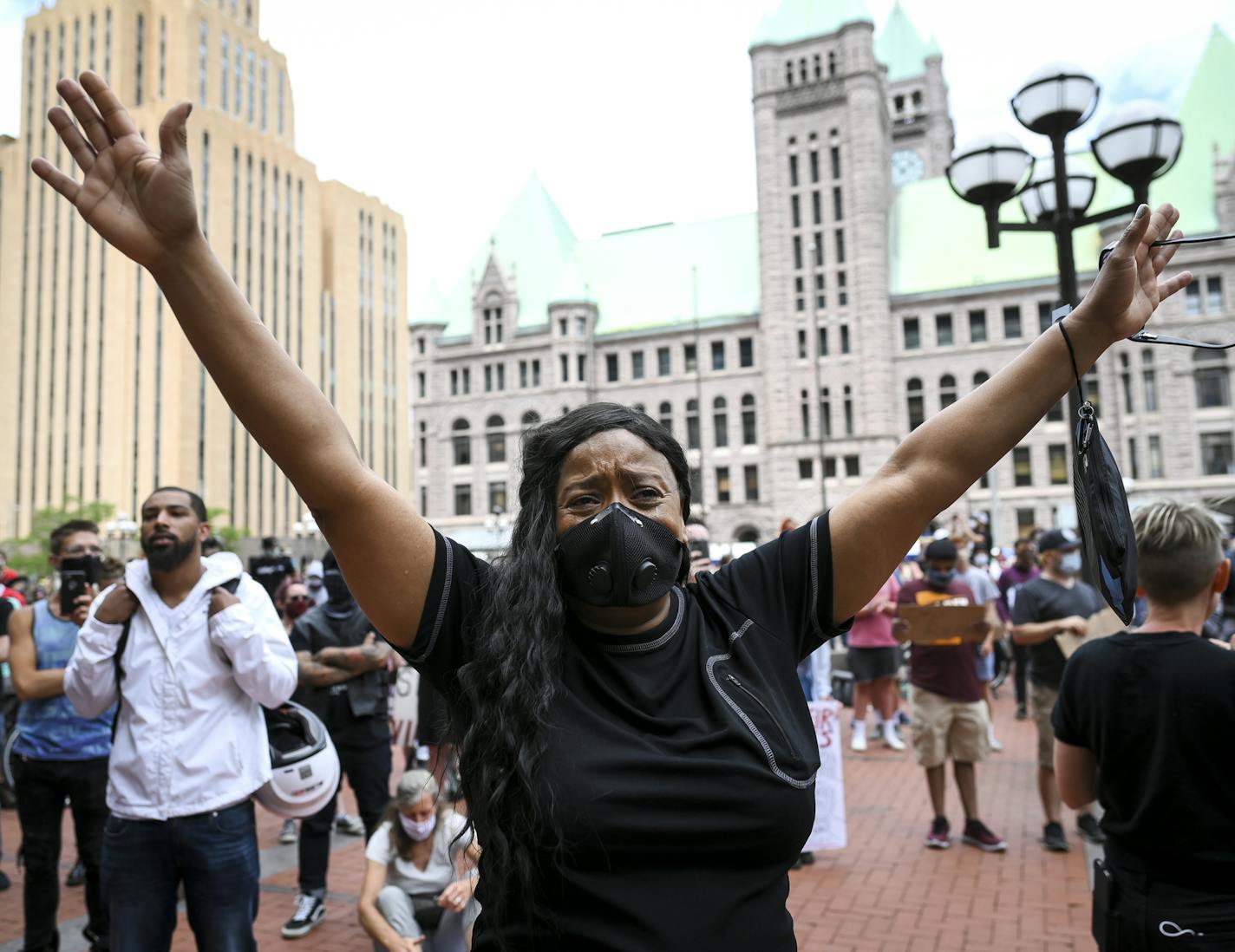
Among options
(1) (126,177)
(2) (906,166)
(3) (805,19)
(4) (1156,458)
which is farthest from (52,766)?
(2) (906,166)

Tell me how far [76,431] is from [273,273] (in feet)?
70.1

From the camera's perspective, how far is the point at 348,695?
20.3 feet

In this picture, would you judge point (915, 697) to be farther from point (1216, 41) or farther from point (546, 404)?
point (1216, 41)

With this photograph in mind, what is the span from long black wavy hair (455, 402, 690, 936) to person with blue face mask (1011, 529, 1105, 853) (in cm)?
580

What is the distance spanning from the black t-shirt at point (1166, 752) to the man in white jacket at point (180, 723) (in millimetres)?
2920

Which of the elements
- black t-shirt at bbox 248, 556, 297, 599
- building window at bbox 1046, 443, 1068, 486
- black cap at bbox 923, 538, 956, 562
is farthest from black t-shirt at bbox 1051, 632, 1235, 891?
building window at bbox 1046, 443, 1068, 486

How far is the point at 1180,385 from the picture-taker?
155 ft

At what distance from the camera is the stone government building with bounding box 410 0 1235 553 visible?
4878 cm

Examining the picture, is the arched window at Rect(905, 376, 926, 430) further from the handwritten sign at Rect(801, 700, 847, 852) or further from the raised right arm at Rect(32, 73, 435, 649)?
the raised right arm at Rect(32, 73, 435, 649)

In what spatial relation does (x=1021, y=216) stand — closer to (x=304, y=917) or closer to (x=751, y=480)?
(x=751, y=480)

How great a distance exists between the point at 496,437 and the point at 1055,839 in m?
56.8

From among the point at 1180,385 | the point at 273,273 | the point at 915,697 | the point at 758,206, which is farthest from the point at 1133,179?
the point at 273,273

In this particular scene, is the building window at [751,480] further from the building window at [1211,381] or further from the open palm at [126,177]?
the open palm at [126,177]

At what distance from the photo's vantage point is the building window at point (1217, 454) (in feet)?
153
